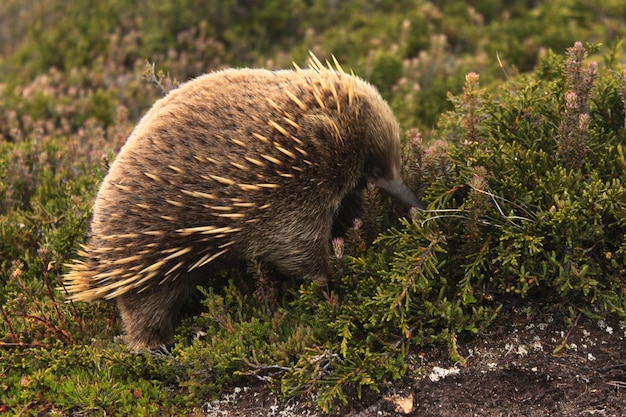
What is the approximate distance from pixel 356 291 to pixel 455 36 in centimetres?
551

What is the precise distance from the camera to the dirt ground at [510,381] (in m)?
3.22

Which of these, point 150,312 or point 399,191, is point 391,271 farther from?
point 150,312

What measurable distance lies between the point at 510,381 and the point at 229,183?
5.86 feet

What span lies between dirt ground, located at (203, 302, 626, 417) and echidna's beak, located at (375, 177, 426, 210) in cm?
83

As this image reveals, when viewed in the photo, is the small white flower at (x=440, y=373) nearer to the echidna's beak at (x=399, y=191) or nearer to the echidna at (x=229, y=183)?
the echidna at (x=229, y=183)

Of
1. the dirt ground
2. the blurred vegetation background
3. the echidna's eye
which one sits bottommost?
the dirt ground

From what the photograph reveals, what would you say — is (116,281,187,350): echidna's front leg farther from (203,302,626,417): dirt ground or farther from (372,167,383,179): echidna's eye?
(372,167,383,179): echidna's eye

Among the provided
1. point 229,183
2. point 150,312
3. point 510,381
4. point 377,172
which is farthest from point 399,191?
point 150,312

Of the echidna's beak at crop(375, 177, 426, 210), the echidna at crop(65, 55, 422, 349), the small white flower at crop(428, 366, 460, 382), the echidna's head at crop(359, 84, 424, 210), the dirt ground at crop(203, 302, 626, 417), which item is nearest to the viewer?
the dirt ground at crop(203, 302, 626, 417)

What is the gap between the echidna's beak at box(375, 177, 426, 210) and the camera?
391 cm

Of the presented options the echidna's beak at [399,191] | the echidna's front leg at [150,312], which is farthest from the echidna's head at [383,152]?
the echidna's front leg at [150,312]

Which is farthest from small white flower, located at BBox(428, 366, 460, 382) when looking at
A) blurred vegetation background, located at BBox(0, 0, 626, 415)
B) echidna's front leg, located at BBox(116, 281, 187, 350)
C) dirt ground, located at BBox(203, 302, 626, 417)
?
echidna's front leg, located at BBox(116, 281, 187, 350)

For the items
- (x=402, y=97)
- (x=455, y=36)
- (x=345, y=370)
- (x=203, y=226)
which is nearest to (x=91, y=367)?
(x=203, y=226)

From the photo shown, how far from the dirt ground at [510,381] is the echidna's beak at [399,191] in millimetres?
830
